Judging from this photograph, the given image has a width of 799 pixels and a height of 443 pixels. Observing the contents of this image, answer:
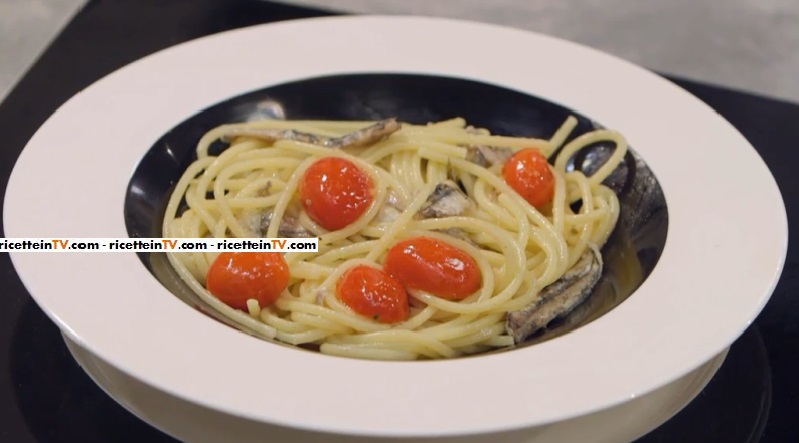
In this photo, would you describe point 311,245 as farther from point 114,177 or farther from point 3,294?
point 3,294

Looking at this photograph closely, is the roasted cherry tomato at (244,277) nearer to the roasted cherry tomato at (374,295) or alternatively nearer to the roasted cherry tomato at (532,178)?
the roasted cherry tomato at (374,295)

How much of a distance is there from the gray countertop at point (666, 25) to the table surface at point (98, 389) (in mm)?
1622

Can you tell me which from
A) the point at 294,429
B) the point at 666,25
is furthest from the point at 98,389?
the point at 666,25

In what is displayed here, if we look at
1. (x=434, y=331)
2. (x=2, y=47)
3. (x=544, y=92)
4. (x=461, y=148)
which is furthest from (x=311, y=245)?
(x=2, y=47)

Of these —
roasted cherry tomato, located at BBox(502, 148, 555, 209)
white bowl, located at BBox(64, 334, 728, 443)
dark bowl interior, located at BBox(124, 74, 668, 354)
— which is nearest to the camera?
white bowl, located at BBox(64, 334, 728, 443)

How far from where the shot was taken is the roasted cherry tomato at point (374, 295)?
2.37 m

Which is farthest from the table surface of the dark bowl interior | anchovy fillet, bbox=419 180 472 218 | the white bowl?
anchovy fillet, bbox=419 180 472 218

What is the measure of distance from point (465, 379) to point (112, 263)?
3.06ft

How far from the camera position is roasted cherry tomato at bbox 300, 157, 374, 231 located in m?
2.62

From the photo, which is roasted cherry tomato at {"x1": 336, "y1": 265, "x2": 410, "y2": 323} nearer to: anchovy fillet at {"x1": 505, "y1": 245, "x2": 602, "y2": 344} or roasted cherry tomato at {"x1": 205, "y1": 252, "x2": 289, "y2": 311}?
roasted cherry tomato at {"x1": 205, "y1": 252, "x2": 289, "y2": 311}

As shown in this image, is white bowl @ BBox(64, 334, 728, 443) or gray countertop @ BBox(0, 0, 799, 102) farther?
gray countertop @ BBox(0, 0, 799, 102)

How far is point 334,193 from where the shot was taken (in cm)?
263

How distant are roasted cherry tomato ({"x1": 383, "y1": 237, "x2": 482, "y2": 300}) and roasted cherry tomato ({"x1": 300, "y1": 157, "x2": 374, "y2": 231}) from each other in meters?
0.24

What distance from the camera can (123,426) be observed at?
215 cm
